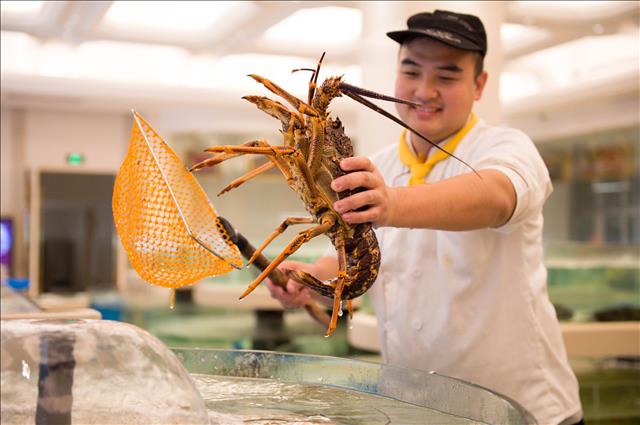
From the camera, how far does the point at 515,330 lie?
6.61ft

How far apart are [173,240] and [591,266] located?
5.36 m

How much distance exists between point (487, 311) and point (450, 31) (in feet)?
2.49

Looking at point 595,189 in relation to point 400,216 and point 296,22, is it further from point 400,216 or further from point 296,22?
point 400,216

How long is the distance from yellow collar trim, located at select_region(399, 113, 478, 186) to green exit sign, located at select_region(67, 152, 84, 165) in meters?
9.58

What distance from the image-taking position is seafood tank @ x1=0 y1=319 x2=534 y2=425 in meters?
1.02

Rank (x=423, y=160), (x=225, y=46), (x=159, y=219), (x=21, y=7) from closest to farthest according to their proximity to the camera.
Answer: (x=159, y=219), (x=423, y=160), (x=21, y=7), (x=225, y=46)

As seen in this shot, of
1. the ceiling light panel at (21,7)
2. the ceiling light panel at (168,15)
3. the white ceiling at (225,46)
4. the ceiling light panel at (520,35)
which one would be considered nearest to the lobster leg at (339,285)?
the white ceiling at (225,46)

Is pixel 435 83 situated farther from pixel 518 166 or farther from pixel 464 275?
pixel 464 275

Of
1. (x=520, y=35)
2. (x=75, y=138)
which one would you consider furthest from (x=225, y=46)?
(x=75, y=138)

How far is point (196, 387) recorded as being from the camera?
119cm

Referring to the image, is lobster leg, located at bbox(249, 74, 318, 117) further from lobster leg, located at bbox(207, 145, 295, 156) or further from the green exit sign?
the green exit sign

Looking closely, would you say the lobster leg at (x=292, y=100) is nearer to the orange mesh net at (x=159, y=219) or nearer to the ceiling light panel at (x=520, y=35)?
the orange mesh net at (x=159, y=219)

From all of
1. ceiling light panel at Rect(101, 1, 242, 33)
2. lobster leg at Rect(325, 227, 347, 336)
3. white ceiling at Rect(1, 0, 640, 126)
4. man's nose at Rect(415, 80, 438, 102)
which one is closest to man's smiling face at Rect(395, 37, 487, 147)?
man's nose at Rect(415, 80, 438, 102)

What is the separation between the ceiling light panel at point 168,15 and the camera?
6961 millimetres
